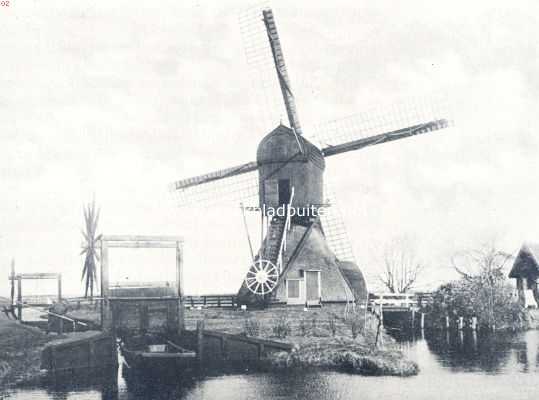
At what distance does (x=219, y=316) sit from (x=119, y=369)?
7.62 metres

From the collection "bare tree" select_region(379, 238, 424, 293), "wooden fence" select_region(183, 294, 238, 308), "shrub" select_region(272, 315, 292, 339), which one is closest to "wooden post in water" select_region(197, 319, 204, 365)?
"shrub" select_region(272, 315, 292, 339)

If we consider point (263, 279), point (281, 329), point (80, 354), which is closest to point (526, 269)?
point (263, 279)

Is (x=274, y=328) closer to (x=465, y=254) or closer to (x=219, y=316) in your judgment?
(x=219, y=316)

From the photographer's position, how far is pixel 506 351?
2764cm

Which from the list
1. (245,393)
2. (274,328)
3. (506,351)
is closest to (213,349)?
(274,328)

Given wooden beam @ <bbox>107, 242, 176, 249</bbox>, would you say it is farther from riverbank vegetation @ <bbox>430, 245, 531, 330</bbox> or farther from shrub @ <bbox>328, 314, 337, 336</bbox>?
riverbank vegetation @ <bbox>430, 245, 531, 330</bbox>

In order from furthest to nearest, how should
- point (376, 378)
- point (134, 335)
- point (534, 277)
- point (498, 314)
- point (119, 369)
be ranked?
1. point (534, 277)
2. point (498, 314)
3. point (134, 335)
4. point (119, 369)
5. point (376, 378)

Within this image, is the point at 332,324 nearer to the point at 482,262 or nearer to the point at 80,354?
the point at 80,354

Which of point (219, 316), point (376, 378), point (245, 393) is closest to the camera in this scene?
point (245, 393)

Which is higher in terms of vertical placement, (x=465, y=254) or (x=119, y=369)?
(x=465, y=254)

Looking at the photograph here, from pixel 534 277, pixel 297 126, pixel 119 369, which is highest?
pixel 297 126

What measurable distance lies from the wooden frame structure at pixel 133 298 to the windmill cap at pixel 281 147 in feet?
26.0

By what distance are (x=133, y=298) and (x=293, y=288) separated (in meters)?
9.02

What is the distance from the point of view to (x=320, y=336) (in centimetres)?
2662
